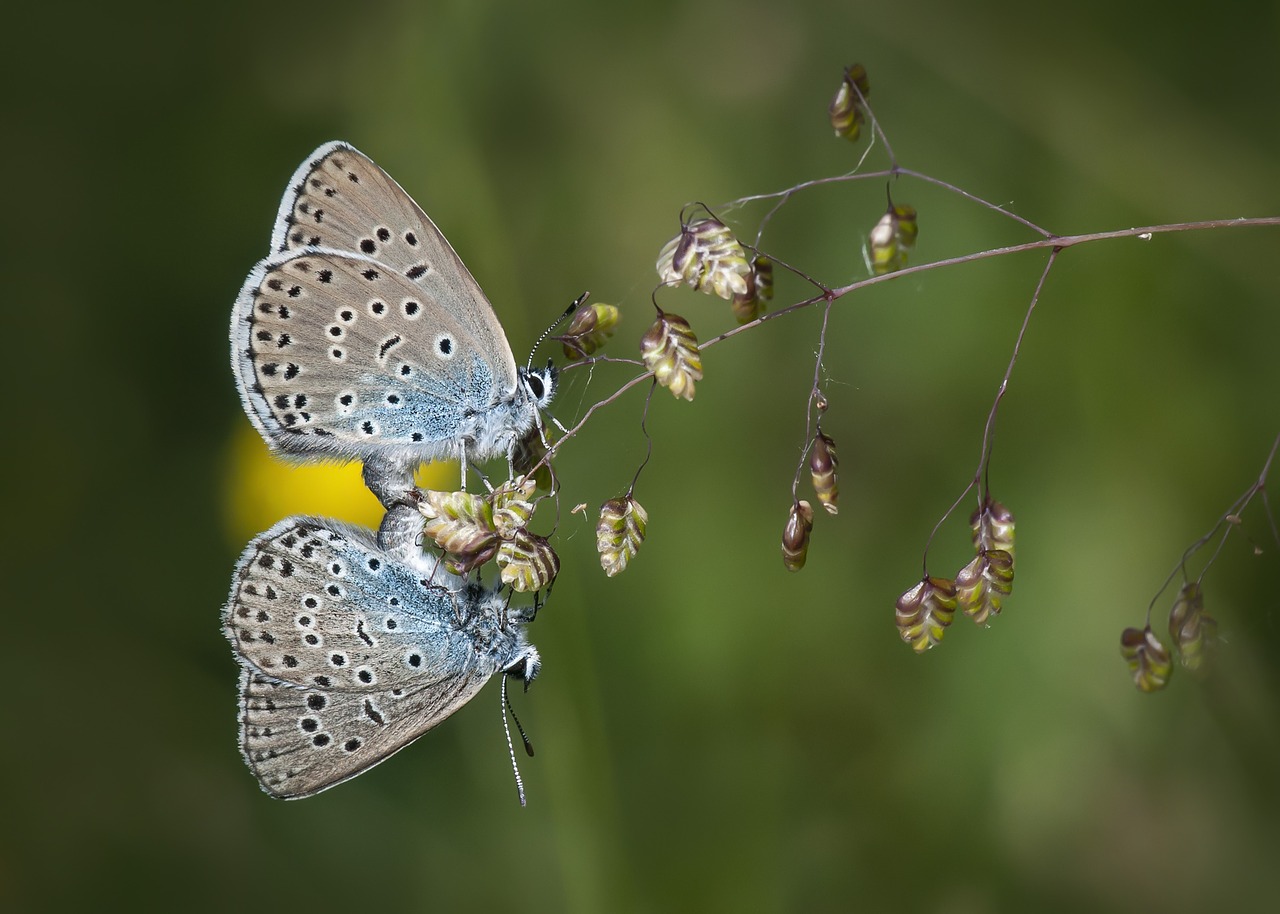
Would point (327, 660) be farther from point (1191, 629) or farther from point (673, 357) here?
point (1191, 629)

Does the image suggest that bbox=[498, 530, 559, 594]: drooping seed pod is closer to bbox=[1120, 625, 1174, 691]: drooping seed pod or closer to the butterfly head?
the butterfly head

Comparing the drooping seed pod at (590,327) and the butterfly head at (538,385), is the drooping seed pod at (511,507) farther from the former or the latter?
the butterfly head at (538,385)

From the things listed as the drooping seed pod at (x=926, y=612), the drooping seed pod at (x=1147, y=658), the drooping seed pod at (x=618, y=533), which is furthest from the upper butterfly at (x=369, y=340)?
the drooping seed pod at (x=1147, y=658)

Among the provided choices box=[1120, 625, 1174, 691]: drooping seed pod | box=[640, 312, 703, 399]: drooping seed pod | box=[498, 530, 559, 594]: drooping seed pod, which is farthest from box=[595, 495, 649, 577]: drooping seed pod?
box=[1120, 625, 1174, 691]: drooping seed pod

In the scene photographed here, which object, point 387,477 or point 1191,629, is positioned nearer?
point 1191,629

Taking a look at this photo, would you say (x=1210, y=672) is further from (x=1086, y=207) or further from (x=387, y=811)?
(x=387, y=811)

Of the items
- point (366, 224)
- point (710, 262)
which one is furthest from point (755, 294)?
point (366, 224)

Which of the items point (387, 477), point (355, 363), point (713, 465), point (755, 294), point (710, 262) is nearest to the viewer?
point (710, 262)
